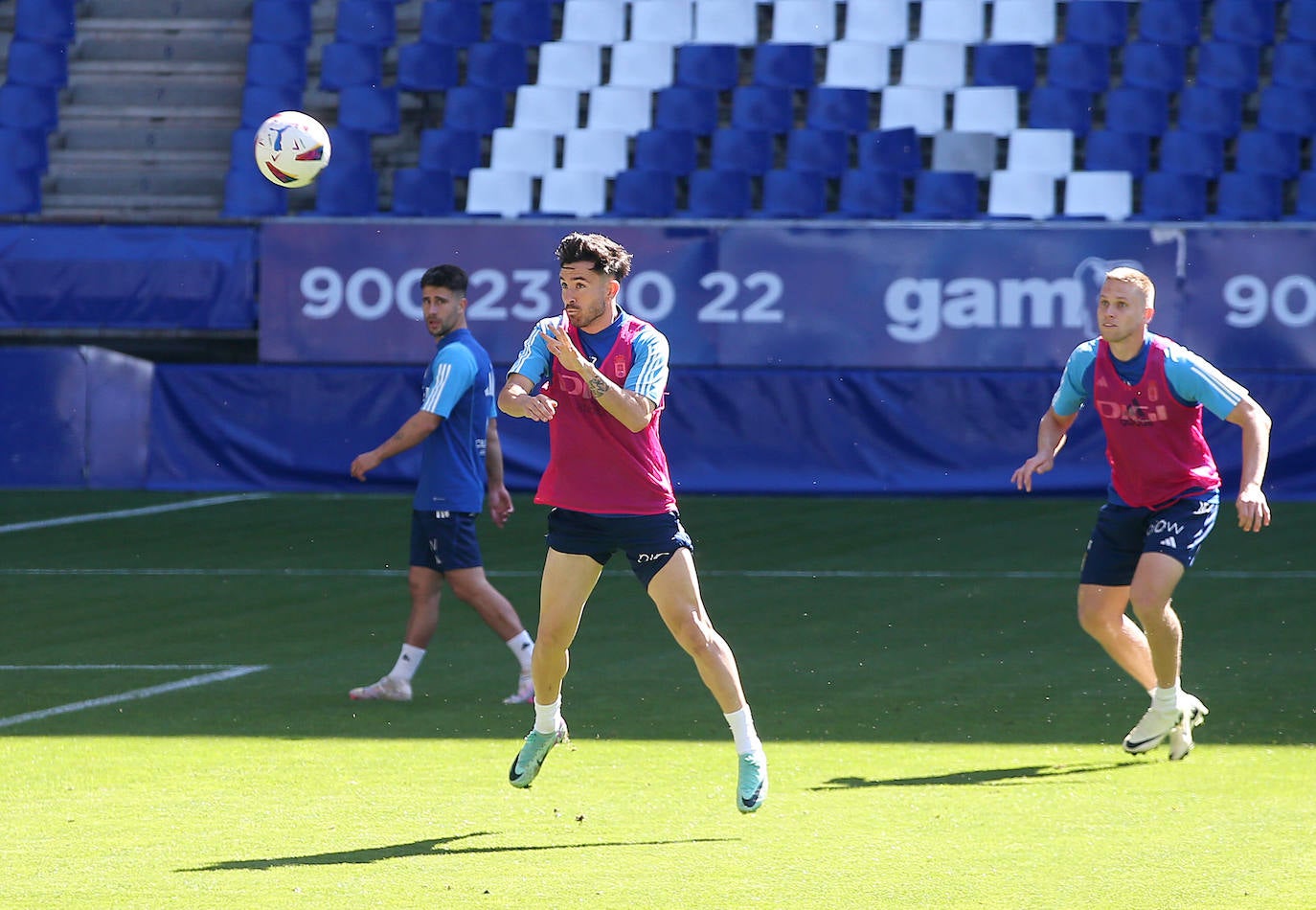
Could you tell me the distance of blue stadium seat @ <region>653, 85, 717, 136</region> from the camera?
22609 mm

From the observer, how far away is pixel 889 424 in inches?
777

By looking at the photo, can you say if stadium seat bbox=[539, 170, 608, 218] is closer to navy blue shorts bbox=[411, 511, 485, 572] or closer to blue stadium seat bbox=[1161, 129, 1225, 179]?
blue stadium seat bbox=[1161, 129, 1225, 179]

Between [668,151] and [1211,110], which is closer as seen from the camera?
[1211,110]

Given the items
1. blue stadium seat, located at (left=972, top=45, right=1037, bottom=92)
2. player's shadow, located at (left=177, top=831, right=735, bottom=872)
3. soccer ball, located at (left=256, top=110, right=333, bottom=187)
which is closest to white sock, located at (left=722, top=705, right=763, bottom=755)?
player's shadow, located at (left=177, top=831, right=735, bottom=872)

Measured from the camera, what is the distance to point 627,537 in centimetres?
680

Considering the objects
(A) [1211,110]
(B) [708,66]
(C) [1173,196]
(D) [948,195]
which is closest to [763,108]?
(B) [708,66]

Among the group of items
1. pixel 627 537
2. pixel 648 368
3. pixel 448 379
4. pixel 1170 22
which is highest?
pixel 1170 22

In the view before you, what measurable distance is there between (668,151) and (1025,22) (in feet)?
14.4

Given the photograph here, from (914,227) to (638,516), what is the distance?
13380 mm

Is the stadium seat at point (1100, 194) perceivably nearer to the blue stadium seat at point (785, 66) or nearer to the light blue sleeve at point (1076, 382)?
the blue stadium seat at point (785, 66)

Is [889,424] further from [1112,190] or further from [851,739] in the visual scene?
[851,739]

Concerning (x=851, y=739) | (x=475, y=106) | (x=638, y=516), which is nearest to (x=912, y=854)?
(x=638, y=516)

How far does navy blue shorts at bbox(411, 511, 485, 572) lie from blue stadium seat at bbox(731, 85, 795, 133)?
1387cm

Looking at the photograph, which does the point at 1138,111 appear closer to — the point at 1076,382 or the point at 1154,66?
the point at 1154,66
